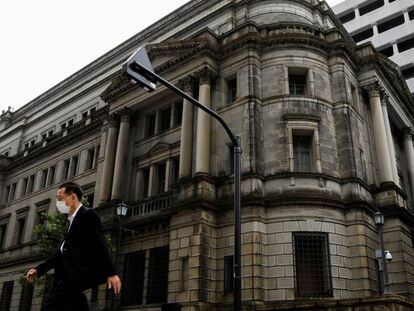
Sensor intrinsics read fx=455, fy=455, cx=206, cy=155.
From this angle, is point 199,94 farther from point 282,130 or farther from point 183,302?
point 183,302

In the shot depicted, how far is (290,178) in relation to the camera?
2197 centimetres

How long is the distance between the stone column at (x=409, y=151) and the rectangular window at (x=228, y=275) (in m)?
15.4

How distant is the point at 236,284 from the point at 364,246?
39.8 feet

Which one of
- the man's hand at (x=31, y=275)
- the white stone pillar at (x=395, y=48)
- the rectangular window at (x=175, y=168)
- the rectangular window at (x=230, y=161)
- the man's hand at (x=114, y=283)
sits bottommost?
the man's hand at (x=114, y=283)

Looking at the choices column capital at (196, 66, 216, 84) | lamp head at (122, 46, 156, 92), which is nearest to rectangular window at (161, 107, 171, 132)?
column capital at (196, 66, 216, 84)

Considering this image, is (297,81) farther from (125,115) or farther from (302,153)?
(125,115)

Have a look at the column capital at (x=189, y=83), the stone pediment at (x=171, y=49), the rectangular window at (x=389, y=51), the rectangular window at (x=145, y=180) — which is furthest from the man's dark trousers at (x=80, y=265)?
the rectangular window at (x=389, y=51)

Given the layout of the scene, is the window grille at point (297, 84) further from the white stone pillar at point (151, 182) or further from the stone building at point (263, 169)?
the white stone pillar at point (151, 182)

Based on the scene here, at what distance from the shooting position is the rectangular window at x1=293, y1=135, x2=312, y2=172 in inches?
913

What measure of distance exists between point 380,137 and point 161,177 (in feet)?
43.2

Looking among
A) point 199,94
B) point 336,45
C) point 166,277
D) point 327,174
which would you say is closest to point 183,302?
point 166,277

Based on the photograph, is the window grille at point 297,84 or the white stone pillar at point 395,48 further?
the white stone pillar at point 395,48

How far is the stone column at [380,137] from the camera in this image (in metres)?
25.0

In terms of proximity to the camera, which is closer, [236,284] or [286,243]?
[236,284]
